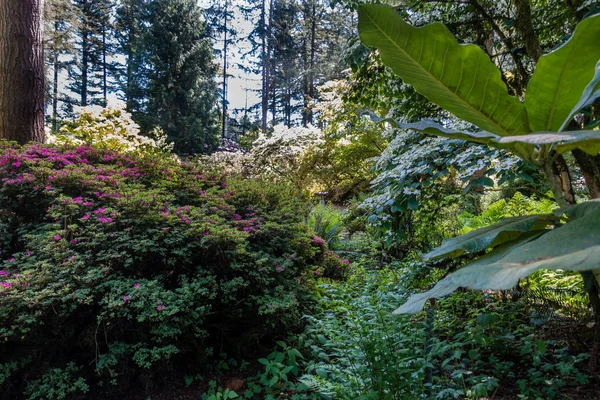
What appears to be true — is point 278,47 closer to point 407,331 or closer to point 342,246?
point 342,246

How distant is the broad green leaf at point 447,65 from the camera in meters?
0.58

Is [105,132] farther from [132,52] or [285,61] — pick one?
[285,61]

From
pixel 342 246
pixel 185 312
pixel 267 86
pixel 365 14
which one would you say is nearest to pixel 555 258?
pixel 365 14

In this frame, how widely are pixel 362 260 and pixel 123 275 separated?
2.94 metres

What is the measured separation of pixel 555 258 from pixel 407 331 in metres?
1.98

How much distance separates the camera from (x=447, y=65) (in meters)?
0.58

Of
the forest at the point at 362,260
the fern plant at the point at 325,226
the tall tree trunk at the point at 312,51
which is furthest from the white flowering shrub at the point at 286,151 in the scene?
the tall tree trunk at the point at 312,51

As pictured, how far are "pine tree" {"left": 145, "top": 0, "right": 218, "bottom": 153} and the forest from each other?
41.7ft

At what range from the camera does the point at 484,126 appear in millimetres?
623

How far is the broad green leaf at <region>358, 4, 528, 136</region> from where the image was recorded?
0.58 m

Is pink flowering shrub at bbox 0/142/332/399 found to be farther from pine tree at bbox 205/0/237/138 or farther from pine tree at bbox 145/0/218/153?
pine tree at bbox 205/0/237/138

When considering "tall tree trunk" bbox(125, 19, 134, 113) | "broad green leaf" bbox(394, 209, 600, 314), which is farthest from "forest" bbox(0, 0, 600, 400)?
"tall tree trunk" bbox(125, 19, 134, 113)

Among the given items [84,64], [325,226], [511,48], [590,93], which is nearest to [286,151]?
[325,226]

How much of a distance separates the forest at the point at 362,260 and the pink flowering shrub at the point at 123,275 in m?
0.01
